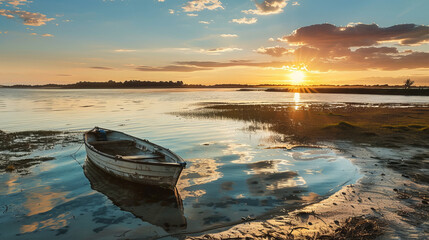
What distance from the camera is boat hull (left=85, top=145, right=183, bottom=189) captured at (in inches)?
422

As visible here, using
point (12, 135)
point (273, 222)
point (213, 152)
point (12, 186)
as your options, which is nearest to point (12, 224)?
point (12, 186)

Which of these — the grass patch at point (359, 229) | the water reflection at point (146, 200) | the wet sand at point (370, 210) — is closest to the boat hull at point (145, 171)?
the water reflection at point (146, 200)

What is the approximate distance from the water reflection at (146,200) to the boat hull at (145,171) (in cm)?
43

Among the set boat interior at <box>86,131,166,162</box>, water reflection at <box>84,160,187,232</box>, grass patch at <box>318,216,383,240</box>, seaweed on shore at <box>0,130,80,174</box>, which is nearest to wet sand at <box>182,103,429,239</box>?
grass patch at <box>318,216,383,240</box>

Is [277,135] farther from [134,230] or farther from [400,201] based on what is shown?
[134,230]

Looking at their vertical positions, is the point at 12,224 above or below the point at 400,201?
below

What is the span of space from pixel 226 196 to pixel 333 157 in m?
9.41

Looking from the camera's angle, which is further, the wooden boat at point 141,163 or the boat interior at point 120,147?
the boat interior at point 120,147

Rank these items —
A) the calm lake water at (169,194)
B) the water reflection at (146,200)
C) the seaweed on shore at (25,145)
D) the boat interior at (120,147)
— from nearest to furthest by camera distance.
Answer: the calm lake water at (169,194)
the water reflection at (146,200)
the seaweed on shore at (25,145)
the boat interior at (120,147)

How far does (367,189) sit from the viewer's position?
1088 cm

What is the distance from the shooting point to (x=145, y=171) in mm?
11273

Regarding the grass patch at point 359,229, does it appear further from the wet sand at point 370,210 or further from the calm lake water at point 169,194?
the calm lake water at point 169,194

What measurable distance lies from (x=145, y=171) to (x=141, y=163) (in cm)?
41

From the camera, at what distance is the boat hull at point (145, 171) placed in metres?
10.7
